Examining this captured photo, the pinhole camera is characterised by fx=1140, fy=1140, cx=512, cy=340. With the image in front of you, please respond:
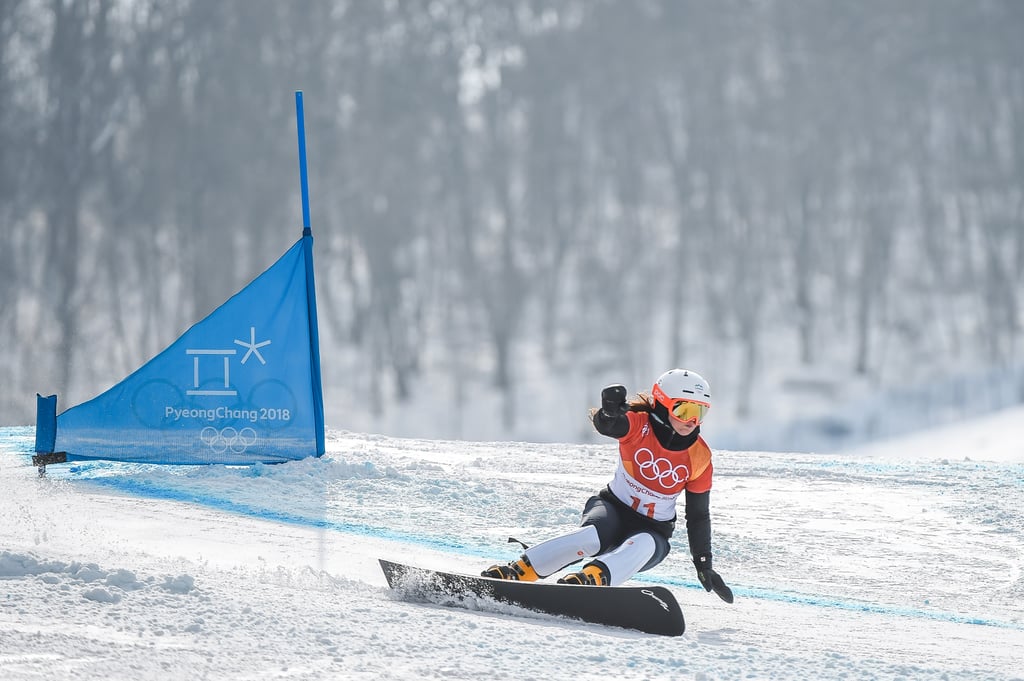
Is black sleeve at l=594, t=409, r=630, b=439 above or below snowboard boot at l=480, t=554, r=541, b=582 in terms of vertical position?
above

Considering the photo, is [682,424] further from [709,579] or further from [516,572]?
[516,572]

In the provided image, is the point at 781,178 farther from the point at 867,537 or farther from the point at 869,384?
the point at 867,537

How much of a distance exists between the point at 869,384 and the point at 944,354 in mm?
2350

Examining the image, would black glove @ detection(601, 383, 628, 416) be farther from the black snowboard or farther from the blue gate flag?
the blue gate flag

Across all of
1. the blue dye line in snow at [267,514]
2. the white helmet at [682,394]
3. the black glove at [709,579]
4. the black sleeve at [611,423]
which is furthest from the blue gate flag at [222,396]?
the black glove at [709,579]

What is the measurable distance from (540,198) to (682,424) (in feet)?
69.5

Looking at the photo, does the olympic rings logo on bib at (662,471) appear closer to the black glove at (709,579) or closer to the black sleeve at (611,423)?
the black sleeve at (611,423)

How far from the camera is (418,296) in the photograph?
997 inches

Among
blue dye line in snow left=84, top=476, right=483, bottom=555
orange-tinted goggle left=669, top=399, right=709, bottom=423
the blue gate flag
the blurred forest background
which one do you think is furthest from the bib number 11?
the blurred forest background

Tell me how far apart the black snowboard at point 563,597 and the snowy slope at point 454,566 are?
0.20 ft

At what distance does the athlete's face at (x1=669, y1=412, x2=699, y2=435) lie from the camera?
467cm

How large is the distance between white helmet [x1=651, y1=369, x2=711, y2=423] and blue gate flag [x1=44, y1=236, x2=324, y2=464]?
8.91ft

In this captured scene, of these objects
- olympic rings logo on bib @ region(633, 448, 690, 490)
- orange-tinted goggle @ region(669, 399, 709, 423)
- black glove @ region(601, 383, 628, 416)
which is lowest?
olympic rings logo on bib @ region(633, 448, 690, 490)

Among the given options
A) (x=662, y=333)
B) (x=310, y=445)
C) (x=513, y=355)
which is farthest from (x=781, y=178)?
(x=310, y=445)
